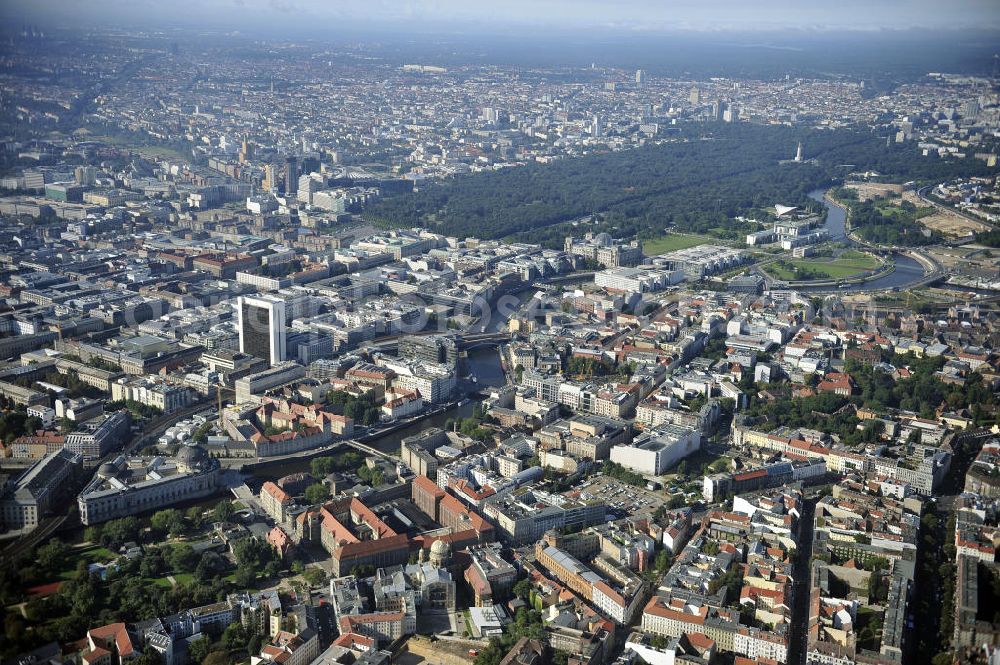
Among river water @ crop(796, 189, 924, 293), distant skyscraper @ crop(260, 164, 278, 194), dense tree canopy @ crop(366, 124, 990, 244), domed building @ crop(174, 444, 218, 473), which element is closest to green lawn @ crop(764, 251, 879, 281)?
river water @ crop(796, 189, 924, 293)

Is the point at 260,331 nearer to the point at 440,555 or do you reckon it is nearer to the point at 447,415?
the point at 447,415

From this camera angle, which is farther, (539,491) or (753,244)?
(753,244)

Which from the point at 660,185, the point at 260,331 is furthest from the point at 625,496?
the point at 660,185

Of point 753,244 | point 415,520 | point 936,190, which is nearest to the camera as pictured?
point 415,520

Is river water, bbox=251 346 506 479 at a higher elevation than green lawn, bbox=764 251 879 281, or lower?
lower

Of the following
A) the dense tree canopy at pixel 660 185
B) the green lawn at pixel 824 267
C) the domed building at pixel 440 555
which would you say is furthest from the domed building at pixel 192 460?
the dense tree canopy at pixel 660 185

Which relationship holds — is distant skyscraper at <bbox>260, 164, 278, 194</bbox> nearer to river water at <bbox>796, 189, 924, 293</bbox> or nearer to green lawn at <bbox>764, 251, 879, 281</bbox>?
green lawn at <bbox>764, 251, 879, 281</bbox>

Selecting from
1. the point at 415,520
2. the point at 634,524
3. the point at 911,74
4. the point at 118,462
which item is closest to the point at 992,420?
the point at 634,524

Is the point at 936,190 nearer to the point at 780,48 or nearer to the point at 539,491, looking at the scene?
the point at 539,491
